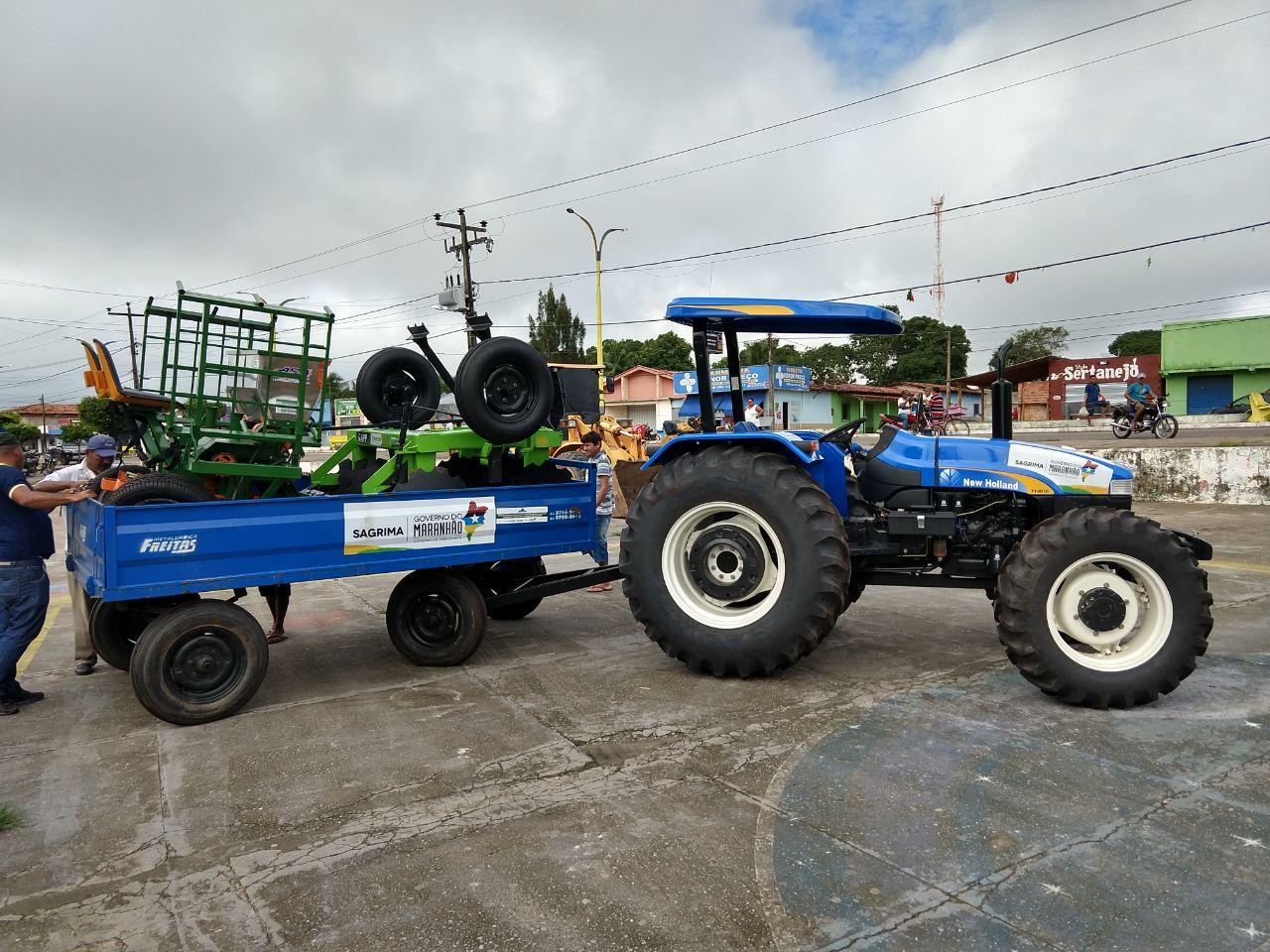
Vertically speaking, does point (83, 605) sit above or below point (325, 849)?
above

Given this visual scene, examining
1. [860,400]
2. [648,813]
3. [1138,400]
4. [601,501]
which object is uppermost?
[860,400]

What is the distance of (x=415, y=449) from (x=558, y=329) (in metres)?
54.8

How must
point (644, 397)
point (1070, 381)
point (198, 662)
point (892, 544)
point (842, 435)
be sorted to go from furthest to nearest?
1. point (644, 397)
2. point (1070, 381)
3. point (842, 435)
4. point (892, 544)
5. point (198, 662)

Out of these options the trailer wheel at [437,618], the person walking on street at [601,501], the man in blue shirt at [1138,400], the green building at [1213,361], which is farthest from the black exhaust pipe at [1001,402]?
the green building at [1213,361]

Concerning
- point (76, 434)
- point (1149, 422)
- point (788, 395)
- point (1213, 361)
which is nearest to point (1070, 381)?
point (1213, 361)

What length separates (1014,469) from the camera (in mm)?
5055

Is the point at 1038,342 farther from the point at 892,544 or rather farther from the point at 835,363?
the point at 892,544

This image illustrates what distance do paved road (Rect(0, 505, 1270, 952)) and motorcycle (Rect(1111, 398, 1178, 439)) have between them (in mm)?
17100

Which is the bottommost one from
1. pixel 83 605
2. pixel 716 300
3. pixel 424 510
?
pixel 83 605

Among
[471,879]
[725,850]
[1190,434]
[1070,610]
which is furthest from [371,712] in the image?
[1190,434]

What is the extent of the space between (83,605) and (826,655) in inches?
206

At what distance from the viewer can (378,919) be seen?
2.70m

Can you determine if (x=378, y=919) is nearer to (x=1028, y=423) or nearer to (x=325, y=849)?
(x=325, y=849)

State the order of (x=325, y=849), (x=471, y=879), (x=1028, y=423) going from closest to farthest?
(x=471, y=879) → (x=325, y=849) → (x=1028, y=423)
